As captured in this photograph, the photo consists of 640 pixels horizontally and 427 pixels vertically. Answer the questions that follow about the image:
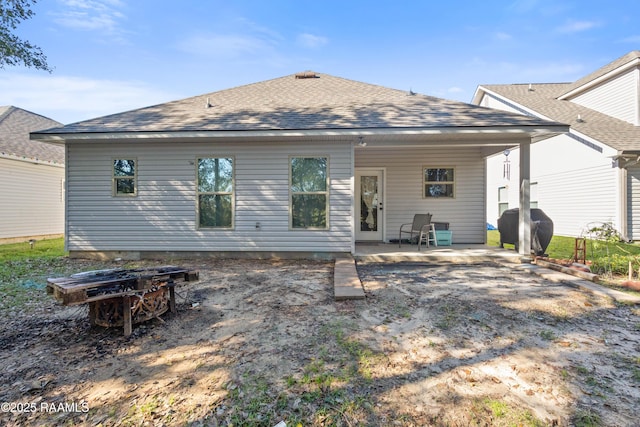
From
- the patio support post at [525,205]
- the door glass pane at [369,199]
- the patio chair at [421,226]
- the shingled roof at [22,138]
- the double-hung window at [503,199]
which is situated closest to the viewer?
the patio support post at [525,205]

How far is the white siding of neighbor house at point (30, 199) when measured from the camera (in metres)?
11.1

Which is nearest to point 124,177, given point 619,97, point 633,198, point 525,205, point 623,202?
point 525,205

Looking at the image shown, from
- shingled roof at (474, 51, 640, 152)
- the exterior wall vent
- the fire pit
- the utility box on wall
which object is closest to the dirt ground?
the fire pit

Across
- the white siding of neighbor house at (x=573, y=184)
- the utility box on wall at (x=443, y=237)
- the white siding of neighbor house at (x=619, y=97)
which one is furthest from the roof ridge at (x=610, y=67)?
the utility box on wall at (x=443, y=237)

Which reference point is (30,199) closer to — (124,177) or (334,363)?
(124,177)

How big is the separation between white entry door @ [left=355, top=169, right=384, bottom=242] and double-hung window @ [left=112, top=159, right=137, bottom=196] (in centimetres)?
587

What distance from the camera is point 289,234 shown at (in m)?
7.27

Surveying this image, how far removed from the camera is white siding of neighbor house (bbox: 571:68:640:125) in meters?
11.8

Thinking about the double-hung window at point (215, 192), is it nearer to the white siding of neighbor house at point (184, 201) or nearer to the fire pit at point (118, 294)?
the white siding of neighbor house at point (184, 201)

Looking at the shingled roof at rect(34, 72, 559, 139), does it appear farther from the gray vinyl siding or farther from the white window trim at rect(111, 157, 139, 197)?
the gray vinyl siding

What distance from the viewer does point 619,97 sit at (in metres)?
12.4

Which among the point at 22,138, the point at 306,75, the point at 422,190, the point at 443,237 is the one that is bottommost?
the point at 443,237

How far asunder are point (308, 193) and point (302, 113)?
2.05 meters

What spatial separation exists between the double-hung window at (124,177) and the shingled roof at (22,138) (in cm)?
703
